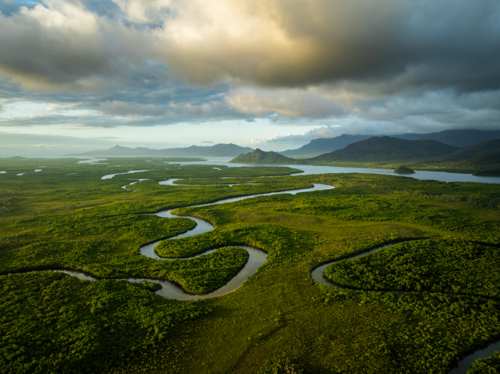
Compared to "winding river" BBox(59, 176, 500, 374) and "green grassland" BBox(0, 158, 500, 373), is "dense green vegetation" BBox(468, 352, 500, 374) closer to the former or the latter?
"winding river" BBox(59, 176, 500, 374)

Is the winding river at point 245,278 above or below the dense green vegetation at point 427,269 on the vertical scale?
below

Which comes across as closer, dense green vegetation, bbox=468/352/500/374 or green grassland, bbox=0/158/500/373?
dense green vegetation, bbox=468/352/500/374

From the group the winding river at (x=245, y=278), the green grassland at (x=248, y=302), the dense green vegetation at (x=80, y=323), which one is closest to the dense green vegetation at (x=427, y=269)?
the green grassland at (x=248, y=302)

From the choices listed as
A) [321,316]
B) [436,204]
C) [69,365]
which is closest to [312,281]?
[321,316]

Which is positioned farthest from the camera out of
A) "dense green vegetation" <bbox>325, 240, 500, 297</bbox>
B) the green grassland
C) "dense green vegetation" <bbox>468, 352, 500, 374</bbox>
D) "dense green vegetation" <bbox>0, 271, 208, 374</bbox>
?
"dense green vegetation" <bbox>325, 240, 500, 297</bbox>

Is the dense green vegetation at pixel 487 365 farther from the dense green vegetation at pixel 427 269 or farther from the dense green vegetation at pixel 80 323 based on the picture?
the dense green vegetation at pixel 80 323

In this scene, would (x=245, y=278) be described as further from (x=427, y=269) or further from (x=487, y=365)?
(x=427, y=269)

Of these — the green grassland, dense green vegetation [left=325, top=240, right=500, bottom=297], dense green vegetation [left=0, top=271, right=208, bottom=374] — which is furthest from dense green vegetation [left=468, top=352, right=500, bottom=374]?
dense green vegetation [left=0, top=271, right=208, bottom=374]
